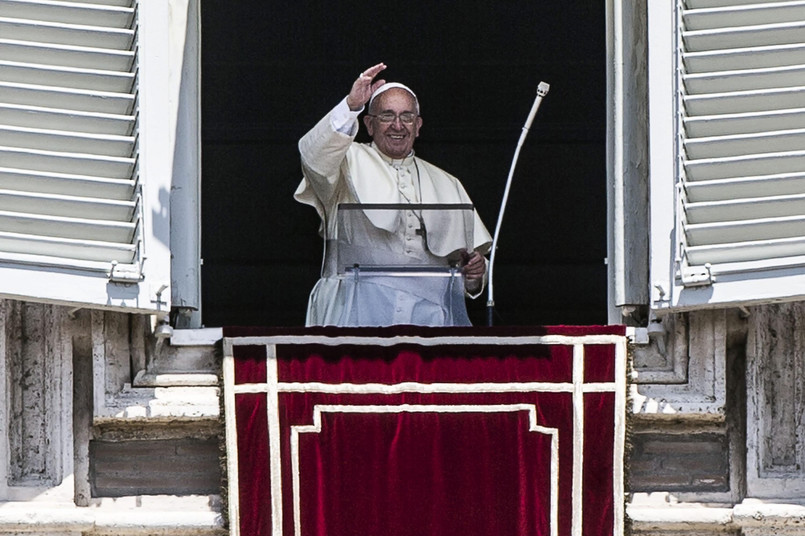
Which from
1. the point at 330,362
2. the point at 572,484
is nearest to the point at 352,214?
the point at 330,362

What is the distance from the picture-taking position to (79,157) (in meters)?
6.51

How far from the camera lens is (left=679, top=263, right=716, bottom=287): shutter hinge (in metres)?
6.46

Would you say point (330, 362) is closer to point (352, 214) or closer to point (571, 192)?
point (352, 214)

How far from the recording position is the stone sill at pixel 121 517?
6590 millimetres

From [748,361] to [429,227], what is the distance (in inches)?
43.1

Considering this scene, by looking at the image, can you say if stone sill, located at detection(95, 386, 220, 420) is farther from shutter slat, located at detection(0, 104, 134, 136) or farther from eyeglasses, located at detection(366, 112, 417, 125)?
eyeglasses, located at detection(366, 112, 417, 125)

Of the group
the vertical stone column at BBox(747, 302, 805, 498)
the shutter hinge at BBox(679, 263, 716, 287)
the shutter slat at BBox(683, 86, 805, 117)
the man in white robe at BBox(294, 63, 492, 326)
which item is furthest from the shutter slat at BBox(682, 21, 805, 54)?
the man in white robe at BBox(294, 63, 492, 326)

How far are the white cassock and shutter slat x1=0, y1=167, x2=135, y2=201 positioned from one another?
2.65ft

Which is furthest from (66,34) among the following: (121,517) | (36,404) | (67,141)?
(121,517)

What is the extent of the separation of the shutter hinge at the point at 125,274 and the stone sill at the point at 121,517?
67 centimetres

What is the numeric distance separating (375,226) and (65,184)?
1.09 meters

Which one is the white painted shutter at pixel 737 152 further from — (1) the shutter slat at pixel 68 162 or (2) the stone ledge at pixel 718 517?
(1) the shutter slat at pixel 68 162

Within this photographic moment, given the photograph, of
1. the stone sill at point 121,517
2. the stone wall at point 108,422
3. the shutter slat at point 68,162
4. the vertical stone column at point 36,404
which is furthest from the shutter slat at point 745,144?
the vertical stone column at point 36,404

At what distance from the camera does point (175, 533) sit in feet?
21.8
